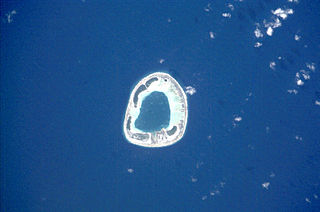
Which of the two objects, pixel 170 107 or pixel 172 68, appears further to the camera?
pixel 170 107

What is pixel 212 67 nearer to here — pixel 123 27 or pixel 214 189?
pixel 123 27

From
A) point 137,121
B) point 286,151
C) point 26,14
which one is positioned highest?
point 26,14

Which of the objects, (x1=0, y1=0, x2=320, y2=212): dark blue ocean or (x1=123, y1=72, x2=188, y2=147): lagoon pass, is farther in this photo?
(x1=123, y1=72, x2=188, y2=147): lagoon pass

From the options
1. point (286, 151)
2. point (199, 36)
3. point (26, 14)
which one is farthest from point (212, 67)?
point (26, 14)

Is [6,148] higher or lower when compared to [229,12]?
lower
